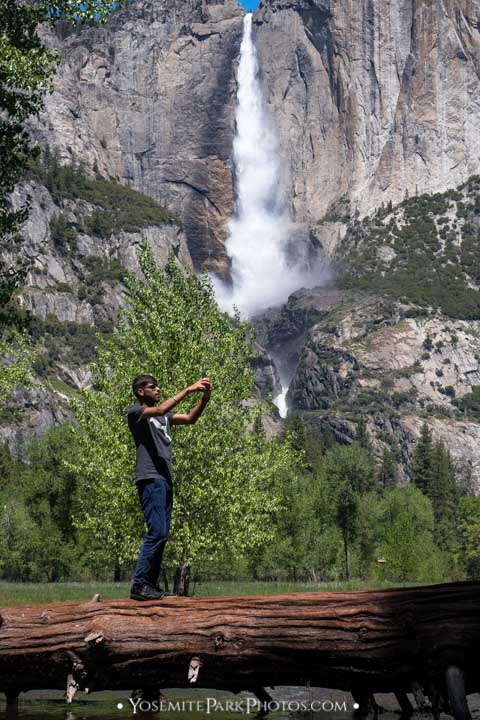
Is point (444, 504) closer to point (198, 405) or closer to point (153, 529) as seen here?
point (198, 405)

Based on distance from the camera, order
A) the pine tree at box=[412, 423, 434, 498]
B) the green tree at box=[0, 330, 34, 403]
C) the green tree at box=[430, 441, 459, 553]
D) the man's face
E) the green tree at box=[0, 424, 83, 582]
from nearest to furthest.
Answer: the man's face → the green tree at box=[0, 330, 34, 403] → the green tree at box=[0, 424, 83, 582] → the green tree at box=[430, 441, 459, 553] → the pine tree at box=[412, 423, 434, 498]

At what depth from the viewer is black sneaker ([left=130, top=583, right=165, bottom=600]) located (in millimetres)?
10664

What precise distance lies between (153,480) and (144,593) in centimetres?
124

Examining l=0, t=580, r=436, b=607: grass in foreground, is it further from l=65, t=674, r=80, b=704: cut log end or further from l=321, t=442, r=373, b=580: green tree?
l=321, t=442, r=373, b=580: green tree

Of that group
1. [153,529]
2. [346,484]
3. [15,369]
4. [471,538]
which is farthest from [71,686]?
[471,538]

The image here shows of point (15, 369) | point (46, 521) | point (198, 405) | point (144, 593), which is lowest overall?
point (144, 593)

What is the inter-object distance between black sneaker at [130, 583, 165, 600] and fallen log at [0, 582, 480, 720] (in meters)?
1.20

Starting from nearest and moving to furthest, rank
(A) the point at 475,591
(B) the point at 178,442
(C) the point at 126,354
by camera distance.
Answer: (A) the point at 475,591 < (B) the point at 178,442 < (C) the point at 126,354

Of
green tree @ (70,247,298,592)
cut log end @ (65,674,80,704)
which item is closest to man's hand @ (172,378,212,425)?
cut log end @ (65,674,80,704)

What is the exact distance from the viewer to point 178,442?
89.1ft

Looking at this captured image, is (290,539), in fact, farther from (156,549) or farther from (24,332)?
(156,549)

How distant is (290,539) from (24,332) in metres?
48.8

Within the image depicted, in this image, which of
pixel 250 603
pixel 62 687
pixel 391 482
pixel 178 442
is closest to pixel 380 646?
pixel 250 603

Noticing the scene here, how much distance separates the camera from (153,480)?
11.0 m
